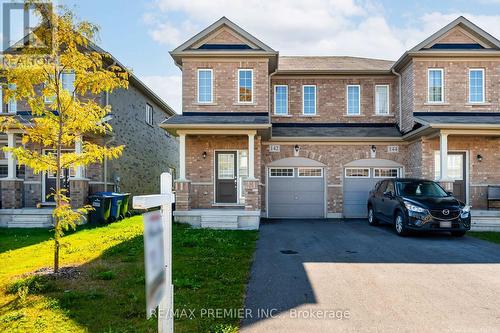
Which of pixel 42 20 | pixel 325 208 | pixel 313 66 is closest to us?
pixel 42 20

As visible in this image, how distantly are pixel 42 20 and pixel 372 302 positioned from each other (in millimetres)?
7535

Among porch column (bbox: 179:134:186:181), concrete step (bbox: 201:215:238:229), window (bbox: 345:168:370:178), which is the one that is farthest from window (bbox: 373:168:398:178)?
porch column (bbox: 179:134:186:181)

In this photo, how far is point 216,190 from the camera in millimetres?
15469

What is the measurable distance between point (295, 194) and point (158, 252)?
47.2 ft

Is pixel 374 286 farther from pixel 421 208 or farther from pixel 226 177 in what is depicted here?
pixel 226 177

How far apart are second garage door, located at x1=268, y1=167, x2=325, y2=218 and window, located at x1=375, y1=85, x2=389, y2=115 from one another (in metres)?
4.27

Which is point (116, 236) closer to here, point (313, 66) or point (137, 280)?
point (137, 280)

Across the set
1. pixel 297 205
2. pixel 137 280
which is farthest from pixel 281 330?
pixel 297 205

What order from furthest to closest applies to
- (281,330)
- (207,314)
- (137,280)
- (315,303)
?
1. (137,280)
2. (315,303)
3. (207,314)
4. (281,330)

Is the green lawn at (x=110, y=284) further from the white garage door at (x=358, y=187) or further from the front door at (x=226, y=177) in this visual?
the white garage door at (x=358, y=187)

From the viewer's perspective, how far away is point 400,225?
11781 mm

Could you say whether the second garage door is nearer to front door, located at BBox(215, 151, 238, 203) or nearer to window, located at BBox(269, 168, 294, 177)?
window, located at BBox(269, 168, 294, 177)

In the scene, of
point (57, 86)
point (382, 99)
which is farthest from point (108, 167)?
point (382, 99)

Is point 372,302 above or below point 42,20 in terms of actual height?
below
